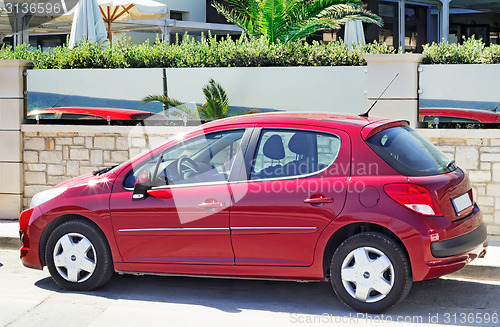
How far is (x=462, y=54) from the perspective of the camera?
9.63 m

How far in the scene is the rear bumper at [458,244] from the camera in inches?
237

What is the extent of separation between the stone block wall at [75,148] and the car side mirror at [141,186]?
3473 millimetres

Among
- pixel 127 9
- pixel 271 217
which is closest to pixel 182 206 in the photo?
pixel 271 217

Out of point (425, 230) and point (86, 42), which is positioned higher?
point (86, 42)

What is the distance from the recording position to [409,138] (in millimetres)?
6648

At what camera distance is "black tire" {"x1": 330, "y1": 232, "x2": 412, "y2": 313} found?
6039mm

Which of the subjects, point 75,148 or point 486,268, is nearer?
point 486,268

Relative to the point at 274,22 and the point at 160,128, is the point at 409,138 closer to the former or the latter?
the point at 160,128

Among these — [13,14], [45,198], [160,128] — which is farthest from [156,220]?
[13,14]

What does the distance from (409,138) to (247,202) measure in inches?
58.7

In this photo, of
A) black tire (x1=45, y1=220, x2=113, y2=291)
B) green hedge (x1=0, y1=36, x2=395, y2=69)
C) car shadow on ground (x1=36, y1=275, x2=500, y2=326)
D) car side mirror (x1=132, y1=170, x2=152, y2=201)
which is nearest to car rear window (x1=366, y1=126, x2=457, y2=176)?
car shadow on ground (x1=36, y1=275, x2=500, y2=326)

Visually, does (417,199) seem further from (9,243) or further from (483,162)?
(9,243)

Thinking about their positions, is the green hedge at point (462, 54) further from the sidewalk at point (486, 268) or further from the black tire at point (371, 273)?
the black tire at point (371, 273)

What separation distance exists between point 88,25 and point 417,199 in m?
8.22
